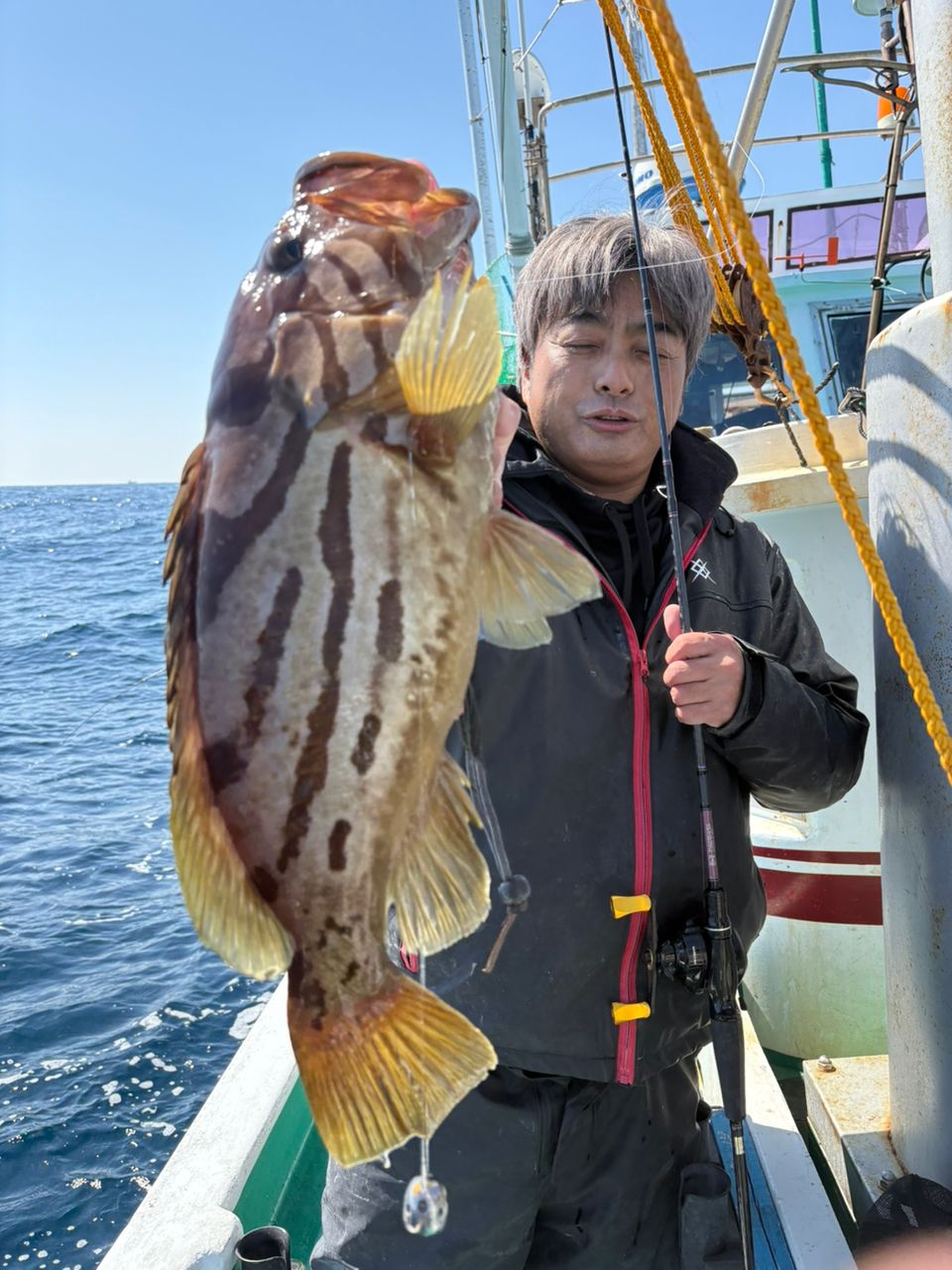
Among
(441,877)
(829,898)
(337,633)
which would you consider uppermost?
(337,633)

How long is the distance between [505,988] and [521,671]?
2.23 feet

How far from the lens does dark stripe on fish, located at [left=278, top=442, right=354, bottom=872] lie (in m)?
1.28

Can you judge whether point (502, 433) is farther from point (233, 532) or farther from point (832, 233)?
point (832, 233)

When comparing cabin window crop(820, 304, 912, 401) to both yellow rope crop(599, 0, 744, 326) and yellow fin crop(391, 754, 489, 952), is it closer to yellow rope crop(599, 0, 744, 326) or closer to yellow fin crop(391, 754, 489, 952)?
yellow rope crop(599, 0, 744, 326)

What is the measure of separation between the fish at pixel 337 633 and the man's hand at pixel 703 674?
28.8 inches

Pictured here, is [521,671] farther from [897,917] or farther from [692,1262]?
[692,1262]

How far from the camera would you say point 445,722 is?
4.51 feet

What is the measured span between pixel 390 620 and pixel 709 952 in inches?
49.7

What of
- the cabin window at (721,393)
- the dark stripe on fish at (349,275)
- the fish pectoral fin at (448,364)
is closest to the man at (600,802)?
the fish pectoral fin at (448,364)

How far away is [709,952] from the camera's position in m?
2.16

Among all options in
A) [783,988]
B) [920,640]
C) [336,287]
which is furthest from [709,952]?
[783,988]

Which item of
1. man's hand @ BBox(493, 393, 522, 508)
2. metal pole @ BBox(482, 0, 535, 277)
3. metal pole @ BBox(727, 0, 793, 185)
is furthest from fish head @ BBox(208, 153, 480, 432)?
metal pole @ BBox(482, 0, 535, 277)

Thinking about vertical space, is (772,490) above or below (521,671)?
above

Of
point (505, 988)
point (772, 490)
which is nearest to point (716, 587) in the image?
point (505, 988)
